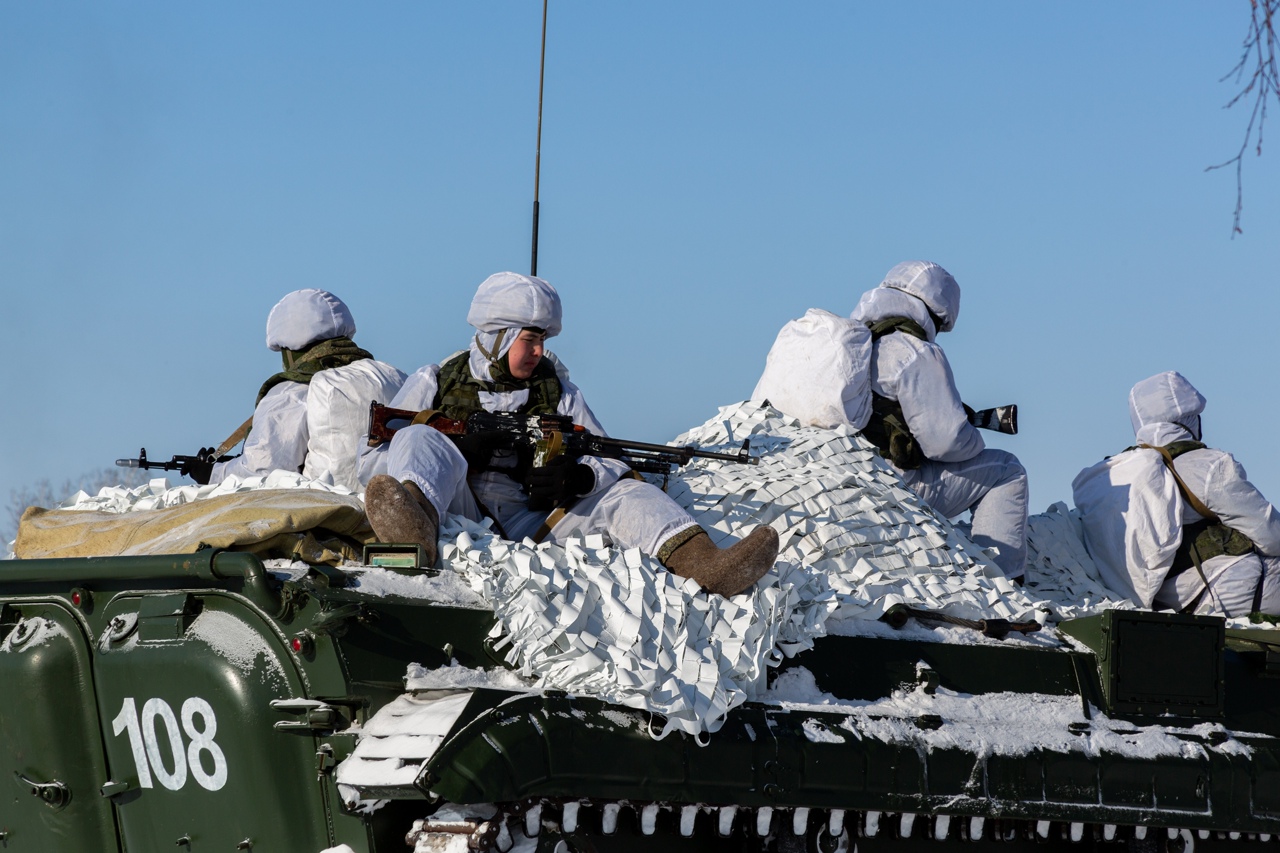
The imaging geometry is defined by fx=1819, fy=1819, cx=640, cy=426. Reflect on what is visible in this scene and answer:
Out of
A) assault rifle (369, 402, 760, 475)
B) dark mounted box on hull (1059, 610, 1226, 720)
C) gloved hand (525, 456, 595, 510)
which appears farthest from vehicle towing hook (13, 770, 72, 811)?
dark mounted box on hull (1059, 610, 1226, 720)

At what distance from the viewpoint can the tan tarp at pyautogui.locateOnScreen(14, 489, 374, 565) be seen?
586 centimetres

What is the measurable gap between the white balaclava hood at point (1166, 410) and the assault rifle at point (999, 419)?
108 centimetres

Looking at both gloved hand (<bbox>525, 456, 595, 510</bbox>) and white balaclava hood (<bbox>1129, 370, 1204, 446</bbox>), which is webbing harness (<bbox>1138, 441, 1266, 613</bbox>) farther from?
gloved hand (<bbox>525, 456, 595, 510</bbox>)

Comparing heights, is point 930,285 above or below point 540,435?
above

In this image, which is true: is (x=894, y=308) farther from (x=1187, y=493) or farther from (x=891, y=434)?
(x=1187, y=493)

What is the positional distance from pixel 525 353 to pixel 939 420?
2183 millimetres

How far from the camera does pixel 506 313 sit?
7.04m

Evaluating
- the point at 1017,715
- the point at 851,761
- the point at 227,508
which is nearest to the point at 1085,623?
the point at 1017,715

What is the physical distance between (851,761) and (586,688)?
884 millimetres

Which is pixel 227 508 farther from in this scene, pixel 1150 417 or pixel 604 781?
pixel 1150 417

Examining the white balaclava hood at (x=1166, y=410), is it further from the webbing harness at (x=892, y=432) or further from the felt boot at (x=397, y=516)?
the felt boot at (x=397, y=516)

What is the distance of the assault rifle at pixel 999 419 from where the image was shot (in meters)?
8.61

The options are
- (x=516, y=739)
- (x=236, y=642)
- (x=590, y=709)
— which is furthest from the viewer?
(x=236, y=642)

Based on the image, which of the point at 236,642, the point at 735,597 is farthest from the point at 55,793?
the point at 735,597
